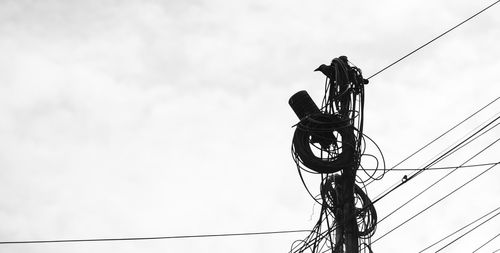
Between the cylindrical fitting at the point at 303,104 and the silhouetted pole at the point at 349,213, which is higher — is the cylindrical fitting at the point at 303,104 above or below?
above

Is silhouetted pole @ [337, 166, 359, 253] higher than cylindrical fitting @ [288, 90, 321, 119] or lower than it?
lower

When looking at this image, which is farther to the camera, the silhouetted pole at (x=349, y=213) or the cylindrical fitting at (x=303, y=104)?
the cylindrical fitting at (x=303, y=104)

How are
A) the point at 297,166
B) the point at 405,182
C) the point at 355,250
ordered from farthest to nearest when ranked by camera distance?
1. the point at 297,166
2. the point at 405,182
3. the point at 355,250

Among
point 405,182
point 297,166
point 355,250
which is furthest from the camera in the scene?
point 297,166

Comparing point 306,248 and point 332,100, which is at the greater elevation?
point 332,100

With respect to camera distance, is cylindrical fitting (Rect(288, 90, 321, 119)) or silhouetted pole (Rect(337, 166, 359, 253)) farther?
cylindrical fitting (Rect(288, 90, 321, 119))

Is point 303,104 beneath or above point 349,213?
above

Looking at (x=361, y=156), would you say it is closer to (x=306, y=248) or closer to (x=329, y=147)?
(x=329, y=147)

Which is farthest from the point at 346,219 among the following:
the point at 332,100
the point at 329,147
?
the point at 332,100

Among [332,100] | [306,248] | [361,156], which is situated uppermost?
[332,100]

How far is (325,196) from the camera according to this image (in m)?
9.41

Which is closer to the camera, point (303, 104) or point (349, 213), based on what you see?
point (349, 213)

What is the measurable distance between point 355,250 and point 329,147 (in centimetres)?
168

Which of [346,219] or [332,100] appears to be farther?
[332,100]
